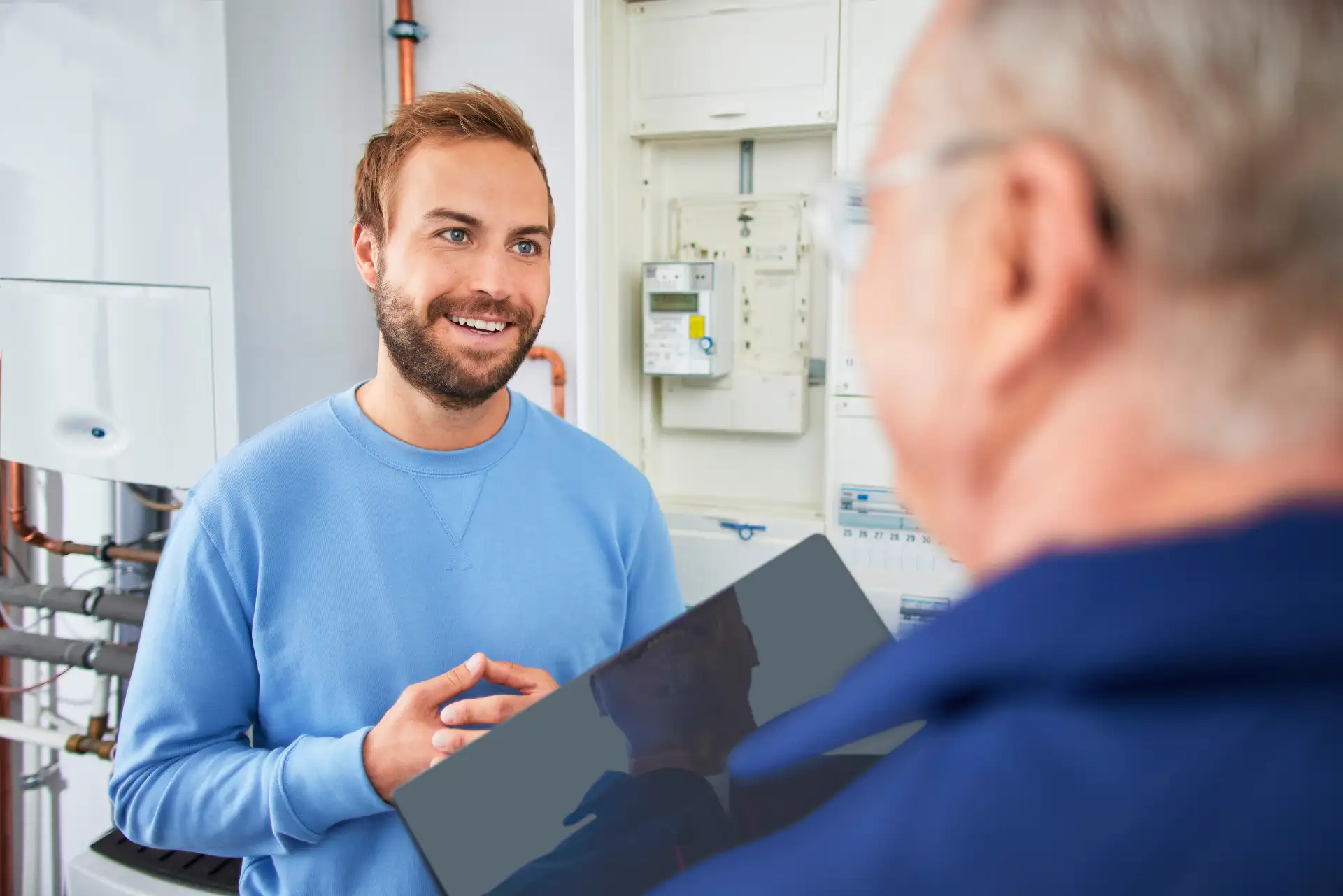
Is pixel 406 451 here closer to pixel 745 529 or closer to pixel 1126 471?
pixel 1126 471

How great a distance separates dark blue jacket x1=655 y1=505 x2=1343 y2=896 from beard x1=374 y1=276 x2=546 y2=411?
32.8 inches

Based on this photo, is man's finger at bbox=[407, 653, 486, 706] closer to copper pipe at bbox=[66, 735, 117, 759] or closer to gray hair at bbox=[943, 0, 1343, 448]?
gray hair at bbox=[943, 0, 1343, 448]

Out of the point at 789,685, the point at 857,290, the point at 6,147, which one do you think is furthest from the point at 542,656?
the point at 6,147

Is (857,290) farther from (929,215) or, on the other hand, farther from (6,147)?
(6,147)

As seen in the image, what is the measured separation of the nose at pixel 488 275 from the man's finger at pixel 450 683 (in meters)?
0.44

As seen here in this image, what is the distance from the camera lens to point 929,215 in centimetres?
32

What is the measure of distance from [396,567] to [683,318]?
1.39m

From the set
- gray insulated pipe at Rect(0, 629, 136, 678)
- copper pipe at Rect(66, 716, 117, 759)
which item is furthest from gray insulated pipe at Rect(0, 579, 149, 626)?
copper pipe at Rect(66, 716, 117, 759)

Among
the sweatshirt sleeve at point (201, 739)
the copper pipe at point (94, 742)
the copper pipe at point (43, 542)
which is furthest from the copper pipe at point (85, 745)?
the sweatshirt sleeve at point (201, 739)

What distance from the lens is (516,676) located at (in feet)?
2.83

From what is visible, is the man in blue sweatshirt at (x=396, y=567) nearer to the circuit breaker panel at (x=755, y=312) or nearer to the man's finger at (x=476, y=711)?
the man's finger at (x=476, y=711)

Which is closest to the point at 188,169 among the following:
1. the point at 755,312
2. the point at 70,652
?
the point at 70,652

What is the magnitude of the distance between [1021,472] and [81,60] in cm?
191

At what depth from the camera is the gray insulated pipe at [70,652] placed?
1702 millimetres
